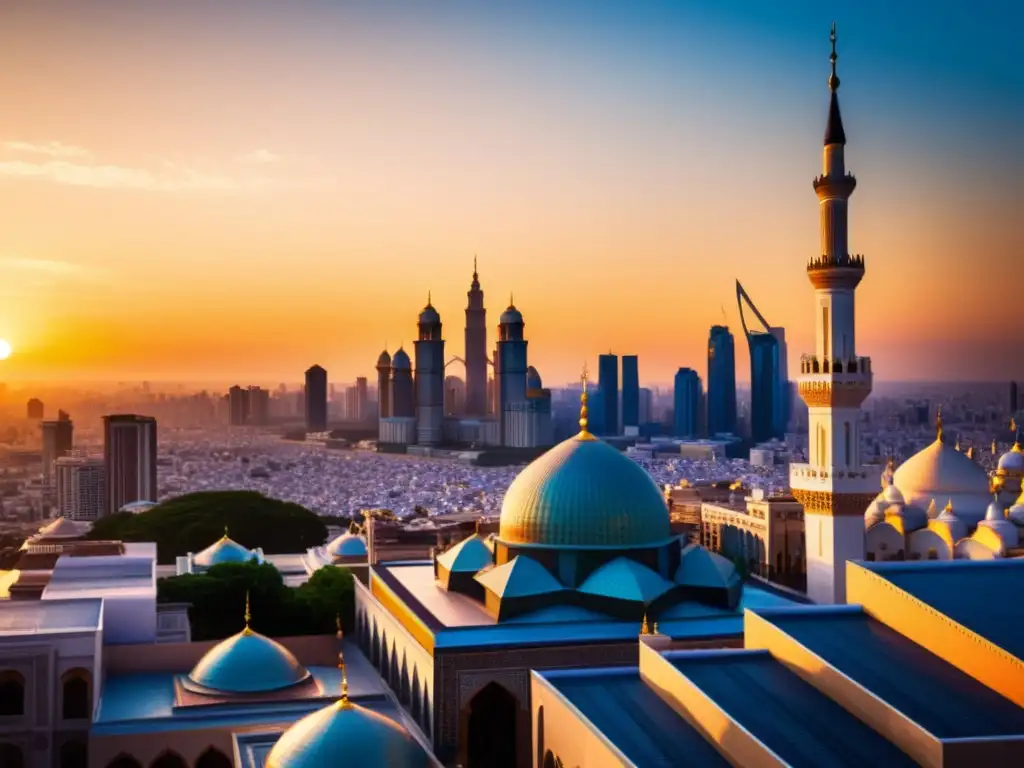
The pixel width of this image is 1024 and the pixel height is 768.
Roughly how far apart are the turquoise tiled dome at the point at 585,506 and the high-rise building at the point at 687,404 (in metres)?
99.2

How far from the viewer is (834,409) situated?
17.3m

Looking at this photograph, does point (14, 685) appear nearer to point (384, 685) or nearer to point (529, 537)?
point (384, 685)

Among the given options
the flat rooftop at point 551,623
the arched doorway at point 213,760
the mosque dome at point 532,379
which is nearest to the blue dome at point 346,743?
the flat rooftop at point 551,623

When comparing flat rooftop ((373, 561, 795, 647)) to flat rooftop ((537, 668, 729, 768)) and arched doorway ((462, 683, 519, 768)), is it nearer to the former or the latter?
arched doorway ((462, 683, 519, 768))

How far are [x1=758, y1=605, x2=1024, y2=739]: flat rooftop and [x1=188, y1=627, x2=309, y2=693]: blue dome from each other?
6.25 metres

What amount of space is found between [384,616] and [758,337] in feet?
277

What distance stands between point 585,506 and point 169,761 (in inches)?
203

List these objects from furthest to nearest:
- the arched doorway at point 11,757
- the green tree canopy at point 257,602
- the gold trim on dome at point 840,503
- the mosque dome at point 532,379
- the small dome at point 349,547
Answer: the mosque dome at point 532,379 < the small dome at point 349,547 < the green tree canopy at point 257,602 < the gold trim on dome at point 840,503 < the arched doorway at point 11,757

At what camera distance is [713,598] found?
1358 centimetres

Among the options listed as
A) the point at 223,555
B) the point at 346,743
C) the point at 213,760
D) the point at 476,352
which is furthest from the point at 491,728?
the point at 476,352

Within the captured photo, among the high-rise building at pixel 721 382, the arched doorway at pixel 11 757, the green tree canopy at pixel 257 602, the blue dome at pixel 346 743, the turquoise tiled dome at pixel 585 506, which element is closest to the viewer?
the blue dome at pixel 346 743

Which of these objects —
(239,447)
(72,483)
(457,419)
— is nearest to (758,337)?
(457,419)

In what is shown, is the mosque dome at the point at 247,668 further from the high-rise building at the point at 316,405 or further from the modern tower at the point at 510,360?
the high-rise building at the point at 316,405

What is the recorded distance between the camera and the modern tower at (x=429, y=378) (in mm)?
77500
